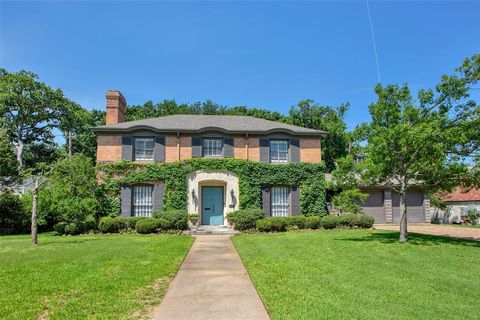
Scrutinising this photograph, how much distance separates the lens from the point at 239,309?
5387mm

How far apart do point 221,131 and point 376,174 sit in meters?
9.86

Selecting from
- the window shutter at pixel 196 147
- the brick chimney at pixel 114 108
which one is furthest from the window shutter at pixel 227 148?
the brick chimney at pixel 114 108

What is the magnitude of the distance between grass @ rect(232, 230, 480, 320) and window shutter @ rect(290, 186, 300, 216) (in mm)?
7924

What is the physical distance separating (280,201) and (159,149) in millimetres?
7792

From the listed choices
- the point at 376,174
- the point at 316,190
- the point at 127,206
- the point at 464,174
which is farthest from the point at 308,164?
the point at 127,206

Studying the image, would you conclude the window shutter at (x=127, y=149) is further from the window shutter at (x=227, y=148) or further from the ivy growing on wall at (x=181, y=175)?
the window shutter at (x=227, y=148)

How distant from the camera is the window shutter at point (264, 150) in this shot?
20828mm

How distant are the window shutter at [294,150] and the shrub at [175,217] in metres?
7.29

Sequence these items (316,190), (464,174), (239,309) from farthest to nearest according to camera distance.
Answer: (316,190), (464,174), (239,309)

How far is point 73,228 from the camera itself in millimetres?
16875

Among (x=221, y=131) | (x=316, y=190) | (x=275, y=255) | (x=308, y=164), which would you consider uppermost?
(x=221, y=131)

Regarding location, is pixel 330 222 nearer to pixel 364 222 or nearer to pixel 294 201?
pixel 364 222

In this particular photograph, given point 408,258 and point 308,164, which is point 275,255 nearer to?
point 408,258

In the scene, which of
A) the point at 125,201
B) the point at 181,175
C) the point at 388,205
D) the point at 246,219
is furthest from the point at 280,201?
the point at 125,201
